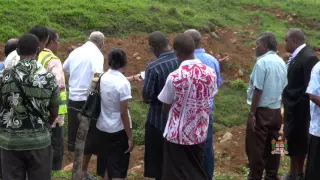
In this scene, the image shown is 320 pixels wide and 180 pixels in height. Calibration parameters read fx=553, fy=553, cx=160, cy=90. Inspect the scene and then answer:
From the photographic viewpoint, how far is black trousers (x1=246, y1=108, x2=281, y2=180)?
6.33 metres

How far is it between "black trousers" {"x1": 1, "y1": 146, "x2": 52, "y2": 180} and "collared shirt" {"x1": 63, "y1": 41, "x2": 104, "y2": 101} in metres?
2.04

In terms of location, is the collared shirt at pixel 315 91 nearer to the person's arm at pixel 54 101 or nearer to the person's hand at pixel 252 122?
the person's hand at pixel 252 122

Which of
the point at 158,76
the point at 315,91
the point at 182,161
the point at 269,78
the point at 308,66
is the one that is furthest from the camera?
the point at 308,66

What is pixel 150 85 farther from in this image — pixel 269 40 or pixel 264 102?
pixel 269 40

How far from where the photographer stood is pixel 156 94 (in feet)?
18.3

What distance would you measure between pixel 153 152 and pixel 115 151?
399mm

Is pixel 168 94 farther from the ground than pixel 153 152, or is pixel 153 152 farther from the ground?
pixel 168 94

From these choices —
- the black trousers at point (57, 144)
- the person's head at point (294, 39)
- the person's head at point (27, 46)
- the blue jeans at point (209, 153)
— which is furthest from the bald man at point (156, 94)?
the person's head at point (294, 39)

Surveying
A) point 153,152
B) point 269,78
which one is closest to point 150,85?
point 153,152

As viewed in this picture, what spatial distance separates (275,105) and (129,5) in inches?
415

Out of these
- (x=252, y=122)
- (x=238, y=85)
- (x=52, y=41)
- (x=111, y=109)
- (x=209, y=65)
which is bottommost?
(x=238, y=85)

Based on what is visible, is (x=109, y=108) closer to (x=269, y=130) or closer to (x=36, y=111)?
(x=36, y=111)

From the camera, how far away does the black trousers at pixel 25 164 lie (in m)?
4.66

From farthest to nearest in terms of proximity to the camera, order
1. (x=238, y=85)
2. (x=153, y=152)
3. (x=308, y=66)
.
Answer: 1. (x=238, y=85)
2. (x=308, y=66)
3. (x=153, y=152)
